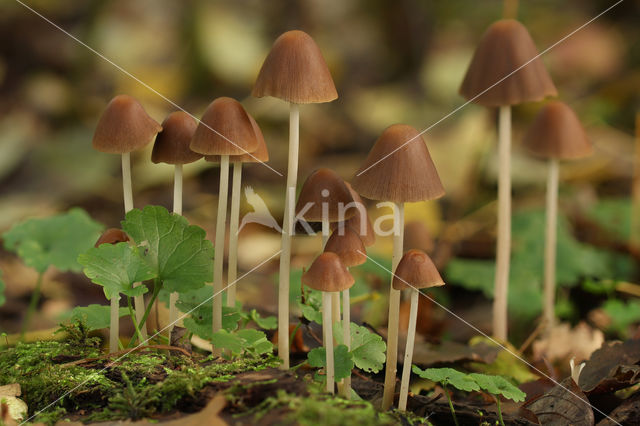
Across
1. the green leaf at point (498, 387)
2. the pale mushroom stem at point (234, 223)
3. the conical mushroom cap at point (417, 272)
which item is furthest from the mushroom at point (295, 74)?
the green leaf at point (498, 387)

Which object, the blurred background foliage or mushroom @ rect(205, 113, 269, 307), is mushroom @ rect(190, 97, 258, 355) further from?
the blurred background foliage

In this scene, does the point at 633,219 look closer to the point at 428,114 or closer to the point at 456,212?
the point at 456,212

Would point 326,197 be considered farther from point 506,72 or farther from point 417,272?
point 506,72

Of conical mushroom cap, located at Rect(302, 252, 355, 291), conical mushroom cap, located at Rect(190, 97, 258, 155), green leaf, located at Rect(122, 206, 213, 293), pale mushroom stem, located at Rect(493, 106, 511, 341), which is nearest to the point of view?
conical mushroom cap, located at Rect(302, 252, 355, 291)

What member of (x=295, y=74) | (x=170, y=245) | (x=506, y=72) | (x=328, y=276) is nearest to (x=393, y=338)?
(x=328, y=276)

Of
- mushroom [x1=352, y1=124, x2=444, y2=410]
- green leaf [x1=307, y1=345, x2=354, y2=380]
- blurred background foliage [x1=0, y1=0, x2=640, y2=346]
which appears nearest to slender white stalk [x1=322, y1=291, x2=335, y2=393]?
green leaf [x1=307, y1=345, x2=354, y2=380]
